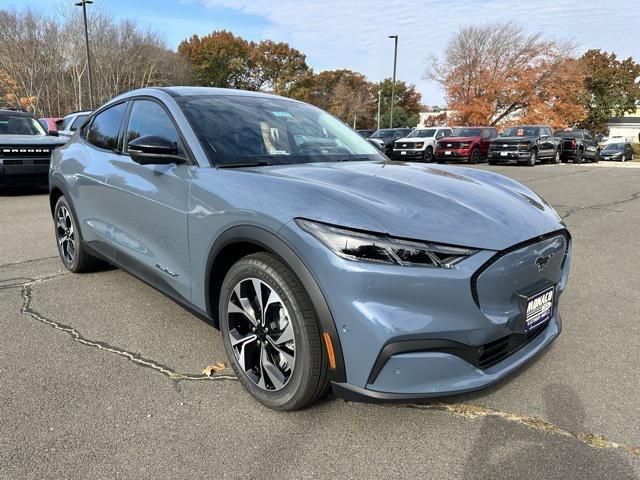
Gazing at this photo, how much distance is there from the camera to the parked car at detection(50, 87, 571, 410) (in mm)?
2018

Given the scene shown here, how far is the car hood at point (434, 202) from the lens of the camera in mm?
2131

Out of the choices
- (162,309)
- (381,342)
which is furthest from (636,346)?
(162,309)

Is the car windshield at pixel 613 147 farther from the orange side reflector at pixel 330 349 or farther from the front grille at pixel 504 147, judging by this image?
the orange side reflector at pixel 330 349

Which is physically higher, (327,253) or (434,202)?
(434,202)

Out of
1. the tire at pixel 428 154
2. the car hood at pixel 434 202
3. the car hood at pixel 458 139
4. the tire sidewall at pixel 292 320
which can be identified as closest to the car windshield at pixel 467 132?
the car hood at pixel 458 139

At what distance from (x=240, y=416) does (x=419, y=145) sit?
2130cm

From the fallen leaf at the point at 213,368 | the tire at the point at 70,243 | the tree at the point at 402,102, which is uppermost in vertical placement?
the tree at the point at 402,102

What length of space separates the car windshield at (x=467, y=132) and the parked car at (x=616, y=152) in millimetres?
14512

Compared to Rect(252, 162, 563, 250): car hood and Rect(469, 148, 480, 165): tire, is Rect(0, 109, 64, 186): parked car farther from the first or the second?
Rect(469, 148, 480, 165): tire

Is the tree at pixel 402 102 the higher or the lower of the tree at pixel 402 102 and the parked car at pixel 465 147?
the higher

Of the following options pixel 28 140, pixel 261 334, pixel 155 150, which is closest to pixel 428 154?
pixel 28 140

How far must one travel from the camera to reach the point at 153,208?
3.11 m

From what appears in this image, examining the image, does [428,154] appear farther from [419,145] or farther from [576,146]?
[576,146]

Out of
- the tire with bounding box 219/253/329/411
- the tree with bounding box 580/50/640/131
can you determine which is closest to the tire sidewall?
the tire with bounding box 219/253/329/411
